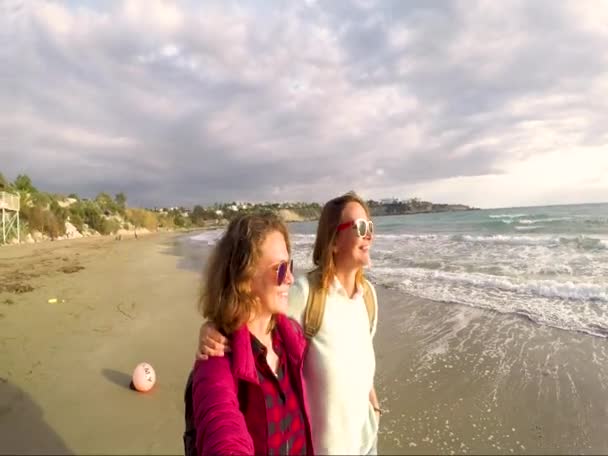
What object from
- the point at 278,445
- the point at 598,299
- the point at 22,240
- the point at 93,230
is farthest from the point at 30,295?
the point at 93,230

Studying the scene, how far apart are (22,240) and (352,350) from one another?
117ft

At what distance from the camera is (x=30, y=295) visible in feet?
28.1

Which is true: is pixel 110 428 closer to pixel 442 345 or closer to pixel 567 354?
pixel 442 345

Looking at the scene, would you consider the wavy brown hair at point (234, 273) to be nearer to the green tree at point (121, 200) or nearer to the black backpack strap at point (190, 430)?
the black backpack strap at point (190, 430)

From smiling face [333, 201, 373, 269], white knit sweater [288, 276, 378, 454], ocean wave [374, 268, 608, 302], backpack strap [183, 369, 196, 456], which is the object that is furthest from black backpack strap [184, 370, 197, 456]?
ocean wave [374, 268, 608, 302]

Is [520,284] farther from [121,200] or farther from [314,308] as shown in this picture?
[121,200]

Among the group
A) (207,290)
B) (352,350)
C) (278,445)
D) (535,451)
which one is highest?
(207,290)

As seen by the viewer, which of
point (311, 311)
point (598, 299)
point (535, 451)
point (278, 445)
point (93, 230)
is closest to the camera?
point (278, 445)

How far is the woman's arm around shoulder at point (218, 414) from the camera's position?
46.8 inches

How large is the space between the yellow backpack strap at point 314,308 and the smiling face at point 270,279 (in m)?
0.26

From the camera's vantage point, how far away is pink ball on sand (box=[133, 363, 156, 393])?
4.14m

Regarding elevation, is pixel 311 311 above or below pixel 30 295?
above

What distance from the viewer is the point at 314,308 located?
186 cm

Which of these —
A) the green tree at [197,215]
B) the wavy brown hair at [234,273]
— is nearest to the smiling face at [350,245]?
the wavy brown hair at [234,273]
